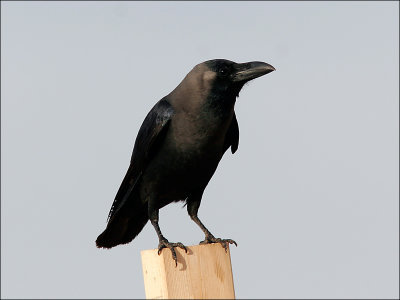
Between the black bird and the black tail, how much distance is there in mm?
74

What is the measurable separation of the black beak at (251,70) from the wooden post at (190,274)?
1.84 meters

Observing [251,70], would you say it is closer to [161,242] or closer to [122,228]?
[161,242]

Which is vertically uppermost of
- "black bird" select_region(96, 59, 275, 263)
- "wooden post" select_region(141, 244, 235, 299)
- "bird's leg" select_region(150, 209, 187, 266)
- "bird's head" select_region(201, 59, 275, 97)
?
"bird's head" select_region(201, 59, 275, 97)

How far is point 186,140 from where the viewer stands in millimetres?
4914

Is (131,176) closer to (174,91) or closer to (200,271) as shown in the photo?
(174,91)

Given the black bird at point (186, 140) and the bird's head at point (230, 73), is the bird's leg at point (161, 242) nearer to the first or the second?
the black bird at point (186, 140)

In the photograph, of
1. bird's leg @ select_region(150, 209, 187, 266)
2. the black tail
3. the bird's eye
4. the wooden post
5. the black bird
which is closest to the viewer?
the wooden post

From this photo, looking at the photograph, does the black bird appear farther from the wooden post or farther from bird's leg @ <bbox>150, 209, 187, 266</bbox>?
the wooden post

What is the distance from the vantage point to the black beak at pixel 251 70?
4.95 m

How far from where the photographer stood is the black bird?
16.1ft

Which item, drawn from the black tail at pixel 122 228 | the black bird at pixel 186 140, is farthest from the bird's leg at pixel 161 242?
the black tail at pixel 122 228

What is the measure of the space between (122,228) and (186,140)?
115 cm

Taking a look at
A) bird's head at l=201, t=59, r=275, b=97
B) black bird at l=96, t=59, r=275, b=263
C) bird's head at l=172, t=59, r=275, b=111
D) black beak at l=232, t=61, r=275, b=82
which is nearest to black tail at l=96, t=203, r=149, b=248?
black bird at l=96, t=59, r=275, b=263

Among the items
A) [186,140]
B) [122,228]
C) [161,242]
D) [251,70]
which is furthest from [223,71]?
[122,228]
